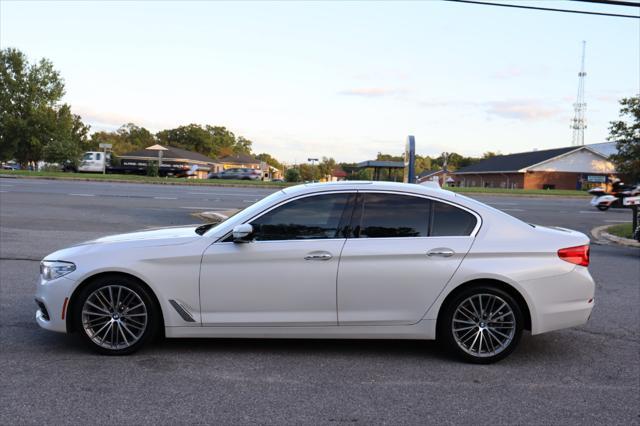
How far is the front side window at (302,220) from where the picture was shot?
192 inches

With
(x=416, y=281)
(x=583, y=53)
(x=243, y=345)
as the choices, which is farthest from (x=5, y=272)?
(x=583, y=53)

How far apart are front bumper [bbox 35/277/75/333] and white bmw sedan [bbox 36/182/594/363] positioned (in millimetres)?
11

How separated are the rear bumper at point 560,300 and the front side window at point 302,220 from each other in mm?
1746

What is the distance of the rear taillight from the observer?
4.95 m

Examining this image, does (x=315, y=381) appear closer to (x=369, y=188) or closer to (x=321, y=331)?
(x=321, y=331)

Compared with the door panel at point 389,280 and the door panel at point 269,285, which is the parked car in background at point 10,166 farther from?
the door panel at point 389,280

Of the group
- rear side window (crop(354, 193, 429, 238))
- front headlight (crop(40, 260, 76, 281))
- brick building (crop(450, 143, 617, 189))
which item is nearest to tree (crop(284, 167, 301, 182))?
brick building (crop(450, 143, 617, 189))

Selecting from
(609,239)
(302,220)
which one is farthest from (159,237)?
(609,239)

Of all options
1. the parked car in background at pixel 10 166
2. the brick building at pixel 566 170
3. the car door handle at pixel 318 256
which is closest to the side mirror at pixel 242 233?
the car door handle at pixel 318 256

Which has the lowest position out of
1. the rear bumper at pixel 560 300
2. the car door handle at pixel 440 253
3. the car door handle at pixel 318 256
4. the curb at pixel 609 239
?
the curb at pixel 609 239

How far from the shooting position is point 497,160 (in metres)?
70.1

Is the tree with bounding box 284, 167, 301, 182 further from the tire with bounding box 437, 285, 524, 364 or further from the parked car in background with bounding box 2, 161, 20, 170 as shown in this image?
the parked car in background with bounding box 2, 161, 20, 170

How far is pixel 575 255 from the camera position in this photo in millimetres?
4988

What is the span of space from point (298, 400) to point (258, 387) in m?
0.38
